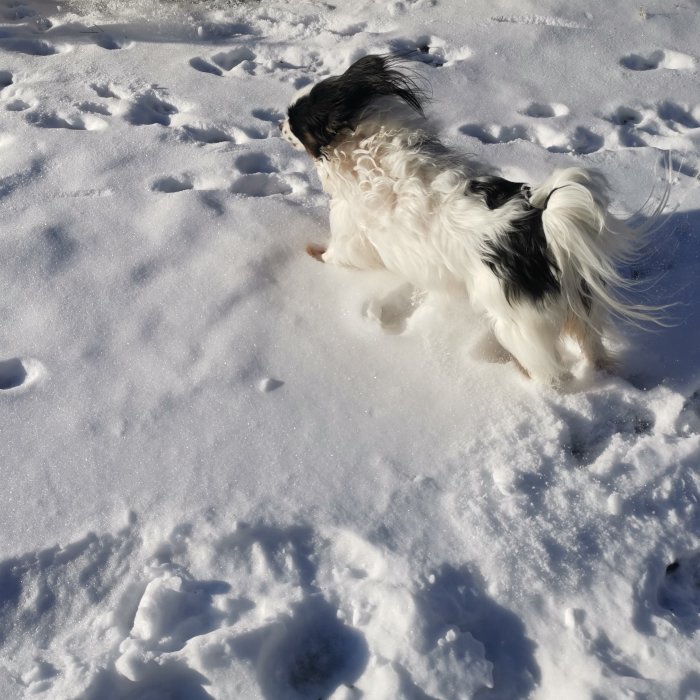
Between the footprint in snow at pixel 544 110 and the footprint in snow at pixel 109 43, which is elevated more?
the footprint in snow at pixel 109 43

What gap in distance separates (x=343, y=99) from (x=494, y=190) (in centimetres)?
66

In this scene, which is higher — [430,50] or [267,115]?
[430,50]

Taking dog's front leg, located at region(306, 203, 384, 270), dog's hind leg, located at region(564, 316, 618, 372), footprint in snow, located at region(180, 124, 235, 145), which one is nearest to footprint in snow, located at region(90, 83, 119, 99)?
footprint in snow, located at region(180, 124, 235, 145)

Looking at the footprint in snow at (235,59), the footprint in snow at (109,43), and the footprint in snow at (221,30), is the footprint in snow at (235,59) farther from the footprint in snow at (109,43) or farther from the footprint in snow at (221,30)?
the footprint in snow at (109,43)

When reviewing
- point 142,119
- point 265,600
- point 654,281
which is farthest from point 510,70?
point 265,600

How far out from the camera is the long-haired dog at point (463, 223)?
Answer: 2.17 metres

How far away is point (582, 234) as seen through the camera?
211cm

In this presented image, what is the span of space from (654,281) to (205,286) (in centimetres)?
179

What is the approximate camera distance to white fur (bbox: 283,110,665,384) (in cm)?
215

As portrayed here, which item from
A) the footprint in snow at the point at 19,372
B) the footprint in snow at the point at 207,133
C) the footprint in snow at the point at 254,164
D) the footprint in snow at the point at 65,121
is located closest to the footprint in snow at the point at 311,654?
the footprint in snow at the point at 19,372

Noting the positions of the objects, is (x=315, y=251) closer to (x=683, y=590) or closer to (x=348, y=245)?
(x=348, y=245)

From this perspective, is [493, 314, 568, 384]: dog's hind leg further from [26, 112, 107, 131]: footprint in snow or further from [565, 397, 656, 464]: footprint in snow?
[26, 112, 107, 131]: footprint in snow

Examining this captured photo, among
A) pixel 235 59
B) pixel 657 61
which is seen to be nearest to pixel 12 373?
pixel 235 59

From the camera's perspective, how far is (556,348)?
2.39 meters
